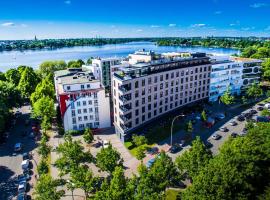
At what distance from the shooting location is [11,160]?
6538 centimetres

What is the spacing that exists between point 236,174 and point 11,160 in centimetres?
5631

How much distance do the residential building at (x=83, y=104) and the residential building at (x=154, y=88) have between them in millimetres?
5527

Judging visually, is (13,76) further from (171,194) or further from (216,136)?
(171,194)

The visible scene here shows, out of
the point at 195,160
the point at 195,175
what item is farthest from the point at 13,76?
the point at 195,175

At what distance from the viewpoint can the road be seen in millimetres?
53438

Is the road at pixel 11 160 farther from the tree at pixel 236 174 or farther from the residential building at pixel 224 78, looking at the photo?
the residential building at pixel 224 78

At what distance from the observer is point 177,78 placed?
281 feet

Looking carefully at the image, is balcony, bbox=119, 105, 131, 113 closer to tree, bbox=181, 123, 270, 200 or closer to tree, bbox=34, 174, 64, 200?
tree, bbox=181, 123, 270, 200

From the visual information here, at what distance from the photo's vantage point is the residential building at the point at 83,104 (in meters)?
75.9

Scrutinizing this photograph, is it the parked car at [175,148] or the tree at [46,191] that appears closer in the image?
the tree at [46,191]

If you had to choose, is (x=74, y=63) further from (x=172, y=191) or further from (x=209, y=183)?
(x=209, y=183)

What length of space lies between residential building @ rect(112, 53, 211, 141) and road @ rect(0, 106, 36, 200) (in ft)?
92.9

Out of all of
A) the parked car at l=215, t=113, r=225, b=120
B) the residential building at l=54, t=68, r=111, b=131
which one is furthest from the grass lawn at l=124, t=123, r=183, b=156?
the parked car at l=215, t=113, r=225, b=120

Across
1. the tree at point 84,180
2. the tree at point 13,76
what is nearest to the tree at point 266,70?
the tree at point 84,180
